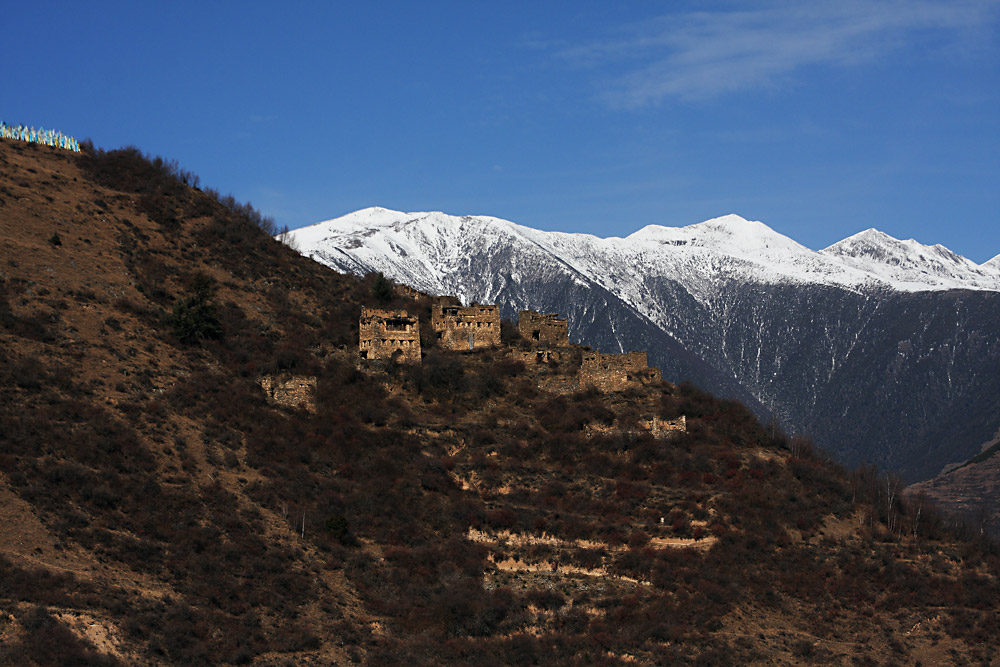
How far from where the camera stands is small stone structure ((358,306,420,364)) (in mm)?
83312

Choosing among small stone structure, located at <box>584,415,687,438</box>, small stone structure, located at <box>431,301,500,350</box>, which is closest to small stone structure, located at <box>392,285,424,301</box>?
small stone structure, located at <box>431,301,500,350</box>

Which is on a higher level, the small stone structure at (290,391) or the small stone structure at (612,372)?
the small stone structure at (612,372)

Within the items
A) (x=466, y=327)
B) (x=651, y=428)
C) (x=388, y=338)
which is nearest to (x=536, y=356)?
(x=466, y=327)

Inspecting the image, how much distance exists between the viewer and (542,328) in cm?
9150

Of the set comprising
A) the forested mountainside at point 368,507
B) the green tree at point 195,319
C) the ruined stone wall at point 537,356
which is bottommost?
the forested mountainside at point 368,507

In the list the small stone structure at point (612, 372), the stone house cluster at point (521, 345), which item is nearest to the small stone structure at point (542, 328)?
the stone house cluster at point (521, 345)

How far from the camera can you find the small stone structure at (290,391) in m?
75.7

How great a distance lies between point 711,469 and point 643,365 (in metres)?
12.1

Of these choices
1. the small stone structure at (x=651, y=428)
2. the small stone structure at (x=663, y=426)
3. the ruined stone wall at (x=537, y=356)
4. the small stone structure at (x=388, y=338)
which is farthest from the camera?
the ruined stone wall at (x=537, y=356)

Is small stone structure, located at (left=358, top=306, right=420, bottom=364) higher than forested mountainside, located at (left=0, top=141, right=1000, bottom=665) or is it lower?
higher

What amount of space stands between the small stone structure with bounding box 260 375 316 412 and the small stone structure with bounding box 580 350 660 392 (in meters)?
18.4

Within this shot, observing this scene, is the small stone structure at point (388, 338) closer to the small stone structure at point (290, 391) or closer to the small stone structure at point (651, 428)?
the small stone structure at point (290, 391)

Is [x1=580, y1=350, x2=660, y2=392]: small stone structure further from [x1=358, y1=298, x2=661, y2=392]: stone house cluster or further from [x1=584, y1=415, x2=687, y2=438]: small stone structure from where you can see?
[x1=584, y1=415, x2=687, y2=438]: small stone structure

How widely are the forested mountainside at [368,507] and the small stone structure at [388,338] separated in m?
1.34
